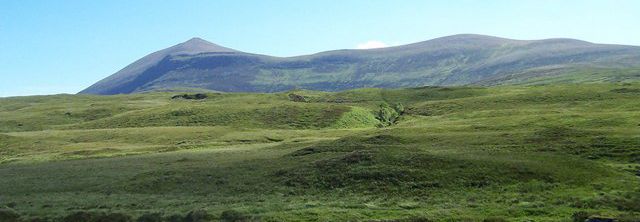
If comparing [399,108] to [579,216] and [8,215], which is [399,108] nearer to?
[8,215]

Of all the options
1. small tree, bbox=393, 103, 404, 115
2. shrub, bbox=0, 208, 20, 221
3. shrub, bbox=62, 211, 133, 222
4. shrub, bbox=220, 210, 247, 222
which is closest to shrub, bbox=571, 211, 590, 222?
shrub, bbox=220, 210, 247, 222

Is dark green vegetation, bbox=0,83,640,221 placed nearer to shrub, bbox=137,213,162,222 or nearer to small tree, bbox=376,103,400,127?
shrub, bbox=137,213,162,222

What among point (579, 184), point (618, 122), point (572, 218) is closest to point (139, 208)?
point (572, 218)

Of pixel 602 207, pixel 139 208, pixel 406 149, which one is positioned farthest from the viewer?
pixel 406 149

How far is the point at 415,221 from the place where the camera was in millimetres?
37281

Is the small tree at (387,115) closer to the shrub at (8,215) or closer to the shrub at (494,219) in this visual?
the shrub at (8,215)

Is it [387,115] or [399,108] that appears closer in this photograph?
[387,115]

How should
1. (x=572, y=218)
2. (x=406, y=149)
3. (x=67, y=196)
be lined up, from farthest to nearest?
(x=406, y=149) < (x=67, y=196) < (x=572, y=218)

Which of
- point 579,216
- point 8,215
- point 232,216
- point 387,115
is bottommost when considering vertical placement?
point 387,115

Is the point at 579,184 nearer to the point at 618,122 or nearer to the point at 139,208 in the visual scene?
the point at 139,208

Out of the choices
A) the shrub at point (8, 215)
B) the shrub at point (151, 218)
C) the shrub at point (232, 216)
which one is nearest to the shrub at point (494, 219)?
the shrub at point (232, 216)

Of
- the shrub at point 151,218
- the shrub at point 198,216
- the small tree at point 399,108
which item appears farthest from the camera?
the small tree at point 399,108

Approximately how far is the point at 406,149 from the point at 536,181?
18.0 m

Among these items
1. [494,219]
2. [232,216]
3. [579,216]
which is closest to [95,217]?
[232,216]
